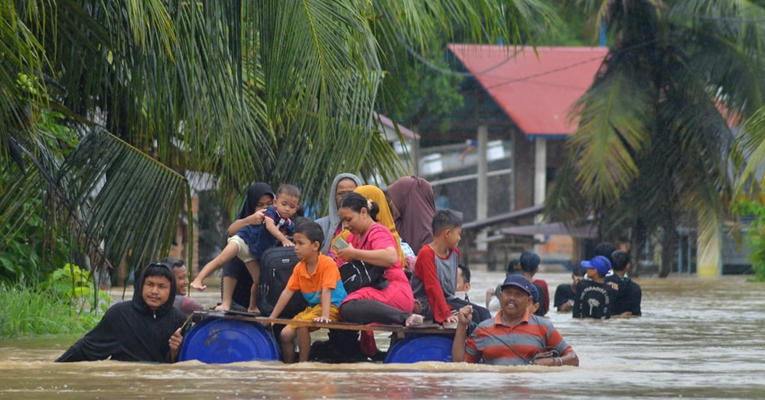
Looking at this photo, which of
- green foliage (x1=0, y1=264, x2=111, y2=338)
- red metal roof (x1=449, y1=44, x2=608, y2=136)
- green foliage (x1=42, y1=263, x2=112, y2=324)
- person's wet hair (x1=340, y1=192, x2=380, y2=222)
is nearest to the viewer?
person's wet hair (x1=340, y1=192, x2=380, y2=222)

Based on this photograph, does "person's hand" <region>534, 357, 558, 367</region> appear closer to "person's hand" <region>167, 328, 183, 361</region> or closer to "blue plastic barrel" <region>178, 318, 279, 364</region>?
"blue plastic barrel" <region>178, 318, 279, 364</region>

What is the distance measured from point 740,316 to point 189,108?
9612mm

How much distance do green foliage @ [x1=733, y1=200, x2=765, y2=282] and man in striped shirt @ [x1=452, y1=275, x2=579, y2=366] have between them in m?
22.1

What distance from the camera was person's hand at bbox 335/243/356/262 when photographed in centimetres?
1001

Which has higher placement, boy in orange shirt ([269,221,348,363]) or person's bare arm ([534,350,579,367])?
boy in orange shirt ([269,221,348,363])

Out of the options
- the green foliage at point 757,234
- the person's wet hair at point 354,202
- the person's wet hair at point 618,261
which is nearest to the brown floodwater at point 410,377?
the person's wet hair at point 354,202

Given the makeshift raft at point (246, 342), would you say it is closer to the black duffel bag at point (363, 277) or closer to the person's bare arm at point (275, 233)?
the black duffel bag at point (363, 277)

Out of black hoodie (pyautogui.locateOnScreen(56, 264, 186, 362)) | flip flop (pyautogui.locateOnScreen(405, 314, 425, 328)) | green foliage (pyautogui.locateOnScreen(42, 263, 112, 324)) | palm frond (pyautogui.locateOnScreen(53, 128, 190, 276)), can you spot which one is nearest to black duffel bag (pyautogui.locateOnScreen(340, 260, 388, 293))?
flip flop (pyautogui.locateOnScreen(405, 314, 425, 328))

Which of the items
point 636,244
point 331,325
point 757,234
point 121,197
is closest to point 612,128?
point 636,244

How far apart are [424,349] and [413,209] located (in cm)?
138

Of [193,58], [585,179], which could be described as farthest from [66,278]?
[585,179]

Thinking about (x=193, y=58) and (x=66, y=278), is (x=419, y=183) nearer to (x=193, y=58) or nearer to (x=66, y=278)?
(x=193, y=58)

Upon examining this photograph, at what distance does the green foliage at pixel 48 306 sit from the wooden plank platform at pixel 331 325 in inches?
126

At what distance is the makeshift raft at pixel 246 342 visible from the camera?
10.1m
